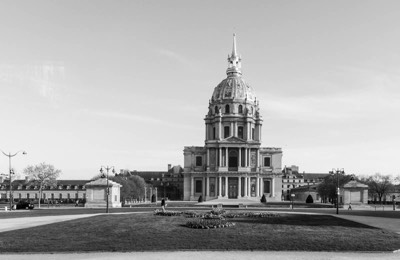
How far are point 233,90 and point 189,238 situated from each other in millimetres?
117129

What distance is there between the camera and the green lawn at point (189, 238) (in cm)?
2281

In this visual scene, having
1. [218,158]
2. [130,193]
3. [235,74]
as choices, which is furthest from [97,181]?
[235,74]

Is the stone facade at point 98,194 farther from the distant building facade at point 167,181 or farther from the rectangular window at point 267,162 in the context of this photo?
the distant building facade at point 167,181

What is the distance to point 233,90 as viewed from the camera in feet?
461

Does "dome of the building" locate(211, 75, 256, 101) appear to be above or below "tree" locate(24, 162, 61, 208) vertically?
above

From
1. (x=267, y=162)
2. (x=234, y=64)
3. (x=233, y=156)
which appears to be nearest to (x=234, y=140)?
(x=233, y=156)

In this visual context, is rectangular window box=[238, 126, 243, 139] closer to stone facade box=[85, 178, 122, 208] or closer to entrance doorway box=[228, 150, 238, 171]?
entrance doorway box=[228, 150, 238, 171]

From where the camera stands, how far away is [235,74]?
492ft

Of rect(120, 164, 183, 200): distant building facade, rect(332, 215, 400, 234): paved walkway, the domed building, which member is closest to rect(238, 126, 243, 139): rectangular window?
the domed building

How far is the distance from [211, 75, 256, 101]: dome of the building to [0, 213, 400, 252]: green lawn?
110 meters

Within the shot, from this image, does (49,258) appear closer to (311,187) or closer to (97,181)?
(97,181)

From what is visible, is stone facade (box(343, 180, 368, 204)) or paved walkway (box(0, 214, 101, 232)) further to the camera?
stone facade (box(343, 180, 368, 204))

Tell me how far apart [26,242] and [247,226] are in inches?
563

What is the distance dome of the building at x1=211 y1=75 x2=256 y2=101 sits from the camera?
13981 centimetres
